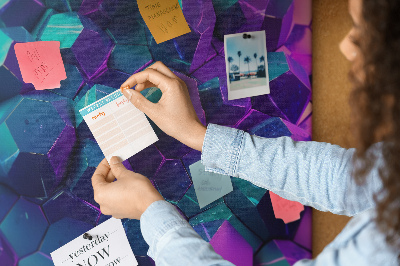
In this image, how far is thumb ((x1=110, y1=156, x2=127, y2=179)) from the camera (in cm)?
78

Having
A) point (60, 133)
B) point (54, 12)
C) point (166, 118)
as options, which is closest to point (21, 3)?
point (54, 12)

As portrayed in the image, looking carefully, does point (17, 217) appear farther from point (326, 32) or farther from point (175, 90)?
point (326, 32)

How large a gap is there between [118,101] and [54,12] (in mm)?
248

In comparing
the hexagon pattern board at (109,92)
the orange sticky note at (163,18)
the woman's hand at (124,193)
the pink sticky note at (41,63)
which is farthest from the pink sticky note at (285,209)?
the pink sticky note at (41,63)

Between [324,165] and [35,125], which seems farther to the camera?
[35,125]

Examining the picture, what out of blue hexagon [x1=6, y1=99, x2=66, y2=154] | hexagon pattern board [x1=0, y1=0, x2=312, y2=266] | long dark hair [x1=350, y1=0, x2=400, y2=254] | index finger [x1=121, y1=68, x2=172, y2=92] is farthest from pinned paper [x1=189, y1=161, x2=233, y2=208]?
long dark hair [x1=350, y1=0, x2=400, y2=254]

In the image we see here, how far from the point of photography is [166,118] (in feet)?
2.52

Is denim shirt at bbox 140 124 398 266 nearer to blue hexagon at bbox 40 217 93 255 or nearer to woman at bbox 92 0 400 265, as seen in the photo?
woman at bbox 92 0 400 265

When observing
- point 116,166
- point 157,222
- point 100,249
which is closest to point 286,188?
point 157,222

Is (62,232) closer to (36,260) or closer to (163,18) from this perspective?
(36,260)

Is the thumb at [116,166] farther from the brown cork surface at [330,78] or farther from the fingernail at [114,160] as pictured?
the brown cork surface at [330,78]

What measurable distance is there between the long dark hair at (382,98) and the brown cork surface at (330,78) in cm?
43

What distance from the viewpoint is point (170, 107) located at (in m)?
0.77

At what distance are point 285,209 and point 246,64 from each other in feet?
1.52
